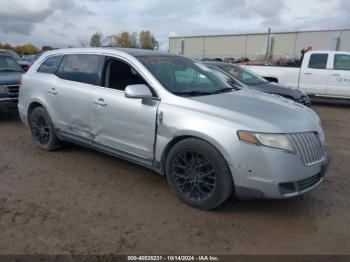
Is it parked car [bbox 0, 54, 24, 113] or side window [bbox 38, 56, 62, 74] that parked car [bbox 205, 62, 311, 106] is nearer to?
side window [bbox 38, 56, 62, 74]

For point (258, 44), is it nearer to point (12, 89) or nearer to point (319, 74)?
point (319, 74)

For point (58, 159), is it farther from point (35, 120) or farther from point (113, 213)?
point (113, 213)

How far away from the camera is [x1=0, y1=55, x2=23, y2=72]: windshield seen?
30.7ft

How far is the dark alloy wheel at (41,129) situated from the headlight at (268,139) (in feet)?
11.6

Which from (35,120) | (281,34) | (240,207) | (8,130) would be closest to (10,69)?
(8,130)

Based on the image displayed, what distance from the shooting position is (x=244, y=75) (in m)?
9.77

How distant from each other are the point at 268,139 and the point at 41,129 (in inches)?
156

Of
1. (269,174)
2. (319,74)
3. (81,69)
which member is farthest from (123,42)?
(269,174)

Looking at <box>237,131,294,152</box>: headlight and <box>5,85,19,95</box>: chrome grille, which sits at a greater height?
<box>237,131,294,152</box>: headlight

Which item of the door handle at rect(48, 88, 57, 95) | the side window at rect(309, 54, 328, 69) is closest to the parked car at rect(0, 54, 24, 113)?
the door handle at rect(48, 88, 57, 95)

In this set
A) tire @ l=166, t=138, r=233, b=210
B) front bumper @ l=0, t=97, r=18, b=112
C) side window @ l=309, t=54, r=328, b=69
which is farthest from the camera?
side window @ l=309, t=54, r=328, b=69

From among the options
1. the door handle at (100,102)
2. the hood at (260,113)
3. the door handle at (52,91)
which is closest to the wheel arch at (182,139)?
the hood at (260,113)

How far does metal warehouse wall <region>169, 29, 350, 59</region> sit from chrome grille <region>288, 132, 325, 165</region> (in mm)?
56529

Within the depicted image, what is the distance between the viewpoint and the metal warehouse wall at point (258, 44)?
57.0 meters
